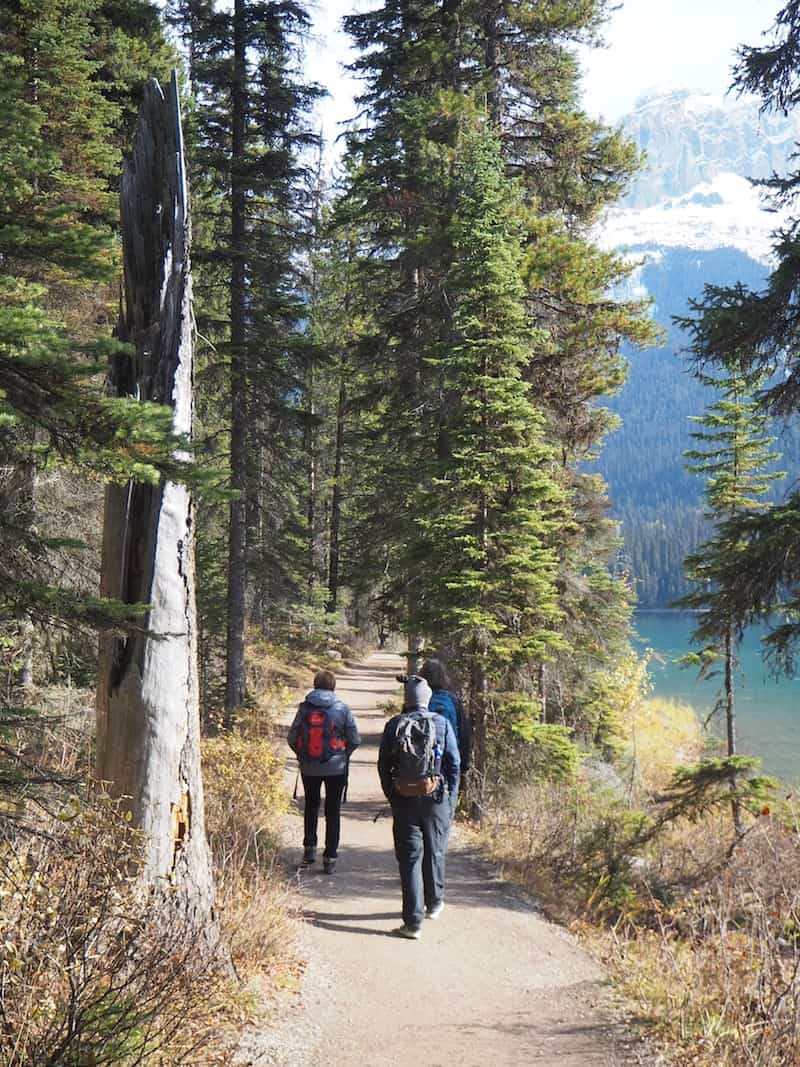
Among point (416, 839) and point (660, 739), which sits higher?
point (416, 839)

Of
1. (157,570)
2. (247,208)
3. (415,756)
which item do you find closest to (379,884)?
(415,756)

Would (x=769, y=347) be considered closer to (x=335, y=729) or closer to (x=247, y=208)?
(x=335, y=729)

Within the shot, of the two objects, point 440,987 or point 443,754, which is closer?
point 440,987

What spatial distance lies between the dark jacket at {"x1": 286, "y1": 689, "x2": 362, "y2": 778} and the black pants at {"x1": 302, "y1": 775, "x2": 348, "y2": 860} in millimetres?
75

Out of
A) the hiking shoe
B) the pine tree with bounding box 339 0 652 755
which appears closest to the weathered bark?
the hiking shoe

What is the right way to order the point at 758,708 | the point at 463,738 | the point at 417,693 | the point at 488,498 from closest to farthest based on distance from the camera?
the point at 417,693 < the point at 463,738 < the point at 488,498 < the point at 758,708

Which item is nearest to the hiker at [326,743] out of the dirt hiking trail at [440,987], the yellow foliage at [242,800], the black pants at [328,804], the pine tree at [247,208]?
the black pants at [328,804]

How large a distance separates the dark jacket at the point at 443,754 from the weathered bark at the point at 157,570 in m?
1.83

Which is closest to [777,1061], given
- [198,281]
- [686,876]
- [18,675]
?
[686,876]

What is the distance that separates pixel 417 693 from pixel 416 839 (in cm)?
112

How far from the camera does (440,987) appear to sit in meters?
5.40

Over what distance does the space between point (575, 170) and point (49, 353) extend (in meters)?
13.8

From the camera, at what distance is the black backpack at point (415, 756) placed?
6191mm

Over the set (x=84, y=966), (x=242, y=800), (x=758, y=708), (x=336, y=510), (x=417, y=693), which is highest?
(x=336, y=510)
